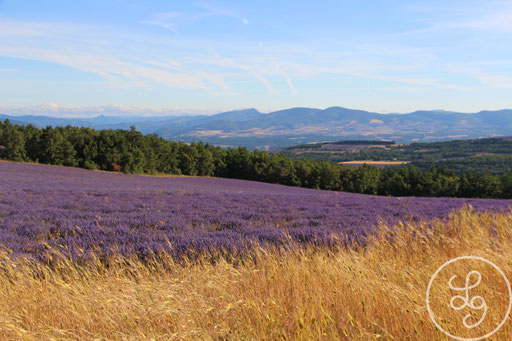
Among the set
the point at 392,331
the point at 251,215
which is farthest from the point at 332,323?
the point at 251,215

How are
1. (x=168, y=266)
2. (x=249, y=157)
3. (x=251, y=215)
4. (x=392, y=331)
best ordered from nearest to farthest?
(x=392, y=331)
(x=168, y=266)
(x=251, y=215)
(x=249, y=157)

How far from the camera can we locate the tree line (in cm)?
5138

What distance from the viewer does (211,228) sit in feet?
23.9

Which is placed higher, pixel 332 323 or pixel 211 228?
pixel 332 323

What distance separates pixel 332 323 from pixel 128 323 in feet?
5.80

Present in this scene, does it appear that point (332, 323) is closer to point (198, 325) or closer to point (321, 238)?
point (198, 325)

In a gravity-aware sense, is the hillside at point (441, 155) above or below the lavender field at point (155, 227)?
below

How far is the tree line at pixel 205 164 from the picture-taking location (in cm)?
5138

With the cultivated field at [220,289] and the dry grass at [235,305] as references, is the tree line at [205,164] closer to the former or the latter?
the cultivated field at [220,289]

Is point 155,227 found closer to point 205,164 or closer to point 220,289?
point 220,289
